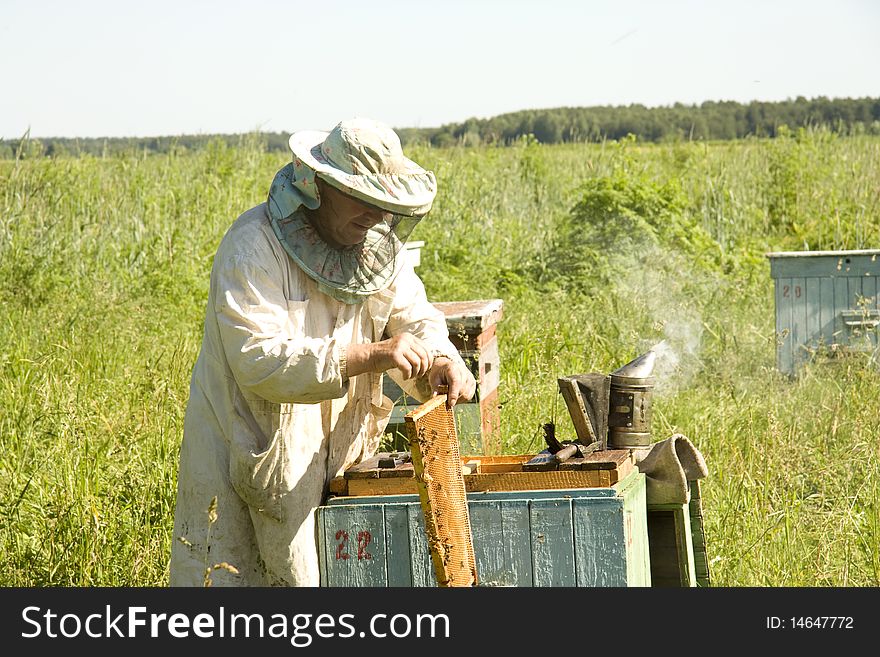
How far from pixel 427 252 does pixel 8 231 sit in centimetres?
353

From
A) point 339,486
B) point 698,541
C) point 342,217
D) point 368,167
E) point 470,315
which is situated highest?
point 368,167

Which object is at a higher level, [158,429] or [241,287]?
[241,287]

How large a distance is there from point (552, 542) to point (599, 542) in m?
0.11

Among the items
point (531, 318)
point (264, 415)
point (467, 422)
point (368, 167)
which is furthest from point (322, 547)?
point (531, 318)

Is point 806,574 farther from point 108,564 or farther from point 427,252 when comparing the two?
point 427,252

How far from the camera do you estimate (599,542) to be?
226 centimetres

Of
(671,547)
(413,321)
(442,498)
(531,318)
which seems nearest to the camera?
(442,498)

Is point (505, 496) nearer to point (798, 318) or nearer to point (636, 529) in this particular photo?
point (636, 529)

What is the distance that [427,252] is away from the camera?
8.53 m

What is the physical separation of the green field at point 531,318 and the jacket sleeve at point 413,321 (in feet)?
4.88

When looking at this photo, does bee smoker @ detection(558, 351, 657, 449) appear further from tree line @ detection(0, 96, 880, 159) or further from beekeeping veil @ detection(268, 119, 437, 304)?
tree line @ detection(0, 96, 880, 159)

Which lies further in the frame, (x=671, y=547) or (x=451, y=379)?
(x=671, y=547)

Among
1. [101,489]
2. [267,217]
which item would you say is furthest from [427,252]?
[267,217]

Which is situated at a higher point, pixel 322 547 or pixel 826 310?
pixel 322 547
